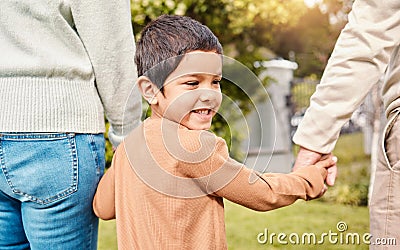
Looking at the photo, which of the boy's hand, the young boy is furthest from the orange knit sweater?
the boy's hand

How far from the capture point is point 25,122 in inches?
67.0

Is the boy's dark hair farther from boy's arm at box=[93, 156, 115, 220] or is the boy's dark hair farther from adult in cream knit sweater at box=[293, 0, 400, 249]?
adult in cream knit sweater at box=[293, 0, 400, 249]

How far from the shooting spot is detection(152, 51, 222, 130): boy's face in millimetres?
1695

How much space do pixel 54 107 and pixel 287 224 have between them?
4189 millimetres

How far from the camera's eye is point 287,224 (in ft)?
18.4

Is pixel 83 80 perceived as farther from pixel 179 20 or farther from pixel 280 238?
pixel 280 238

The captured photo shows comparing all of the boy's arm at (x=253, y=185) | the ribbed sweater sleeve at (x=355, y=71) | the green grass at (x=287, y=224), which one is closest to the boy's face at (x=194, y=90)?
the boy's arm at (x=253, y=185)

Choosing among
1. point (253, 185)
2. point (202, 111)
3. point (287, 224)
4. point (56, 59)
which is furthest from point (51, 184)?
point (287, 224)

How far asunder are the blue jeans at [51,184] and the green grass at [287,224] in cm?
305

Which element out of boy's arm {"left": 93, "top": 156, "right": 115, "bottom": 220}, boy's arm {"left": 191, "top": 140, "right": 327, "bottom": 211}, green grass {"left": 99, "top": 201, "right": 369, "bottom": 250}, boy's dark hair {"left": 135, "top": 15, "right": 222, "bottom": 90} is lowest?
green grass {"left": 99, "top": 201, "right": 369, "bottom": 250}

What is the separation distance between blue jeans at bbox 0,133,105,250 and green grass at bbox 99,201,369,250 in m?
3.05

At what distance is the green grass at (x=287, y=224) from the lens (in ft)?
15.8

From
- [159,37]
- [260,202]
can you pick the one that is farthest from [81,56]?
[260,202]

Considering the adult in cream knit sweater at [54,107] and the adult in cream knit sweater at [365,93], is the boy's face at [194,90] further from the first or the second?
the adult in cream knit sweater at [365,93]
